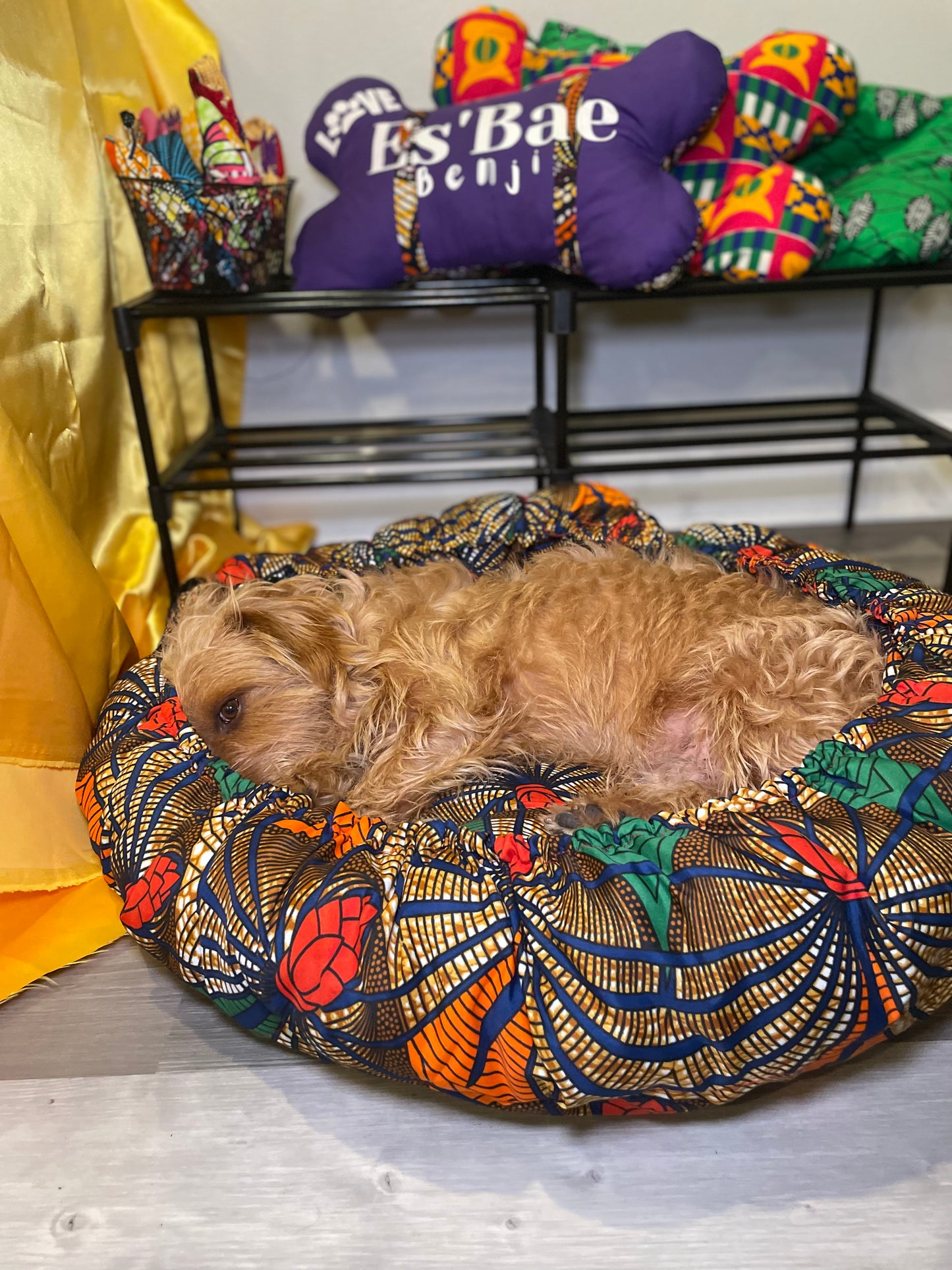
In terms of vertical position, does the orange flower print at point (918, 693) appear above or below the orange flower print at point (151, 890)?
above

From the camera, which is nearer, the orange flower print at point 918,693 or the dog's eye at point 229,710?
the orange flower print at point 918,693

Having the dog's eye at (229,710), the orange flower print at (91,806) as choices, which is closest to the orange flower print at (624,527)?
the dog's eye at (229,710)

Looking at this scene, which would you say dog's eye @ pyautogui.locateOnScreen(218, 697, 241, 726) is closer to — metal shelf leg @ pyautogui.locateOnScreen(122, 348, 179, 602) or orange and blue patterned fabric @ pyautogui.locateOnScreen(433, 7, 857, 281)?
metal shelf leg @ pyautogui.locateOnScreen(122, 348, 179, 602)

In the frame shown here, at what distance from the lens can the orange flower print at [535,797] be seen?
1513 millimetres

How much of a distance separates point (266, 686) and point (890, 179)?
5.94 ft

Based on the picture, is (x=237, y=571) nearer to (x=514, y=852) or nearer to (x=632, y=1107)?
(x=514, y=852)

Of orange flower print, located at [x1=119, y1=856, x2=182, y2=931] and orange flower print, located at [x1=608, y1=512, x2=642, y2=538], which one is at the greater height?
orange flower print, located at [x1=608, y1=512, x2=642, y2=538]

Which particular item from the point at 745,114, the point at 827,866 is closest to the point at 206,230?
the point at 745,114

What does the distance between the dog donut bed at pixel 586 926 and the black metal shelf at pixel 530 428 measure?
3.55ft

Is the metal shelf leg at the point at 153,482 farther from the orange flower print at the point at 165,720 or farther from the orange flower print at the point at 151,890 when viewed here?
the orange flower print at the point at 151,890

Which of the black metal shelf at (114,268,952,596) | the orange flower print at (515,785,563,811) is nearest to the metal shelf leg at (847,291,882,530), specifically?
the black metal shelf at (114,268,952,596)

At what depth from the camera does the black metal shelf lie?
6.86 feet

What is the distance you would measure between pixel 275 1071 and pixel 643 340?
2.21 metres

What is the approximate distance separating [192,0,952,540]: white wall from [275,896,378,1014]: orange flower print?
1.98 m
